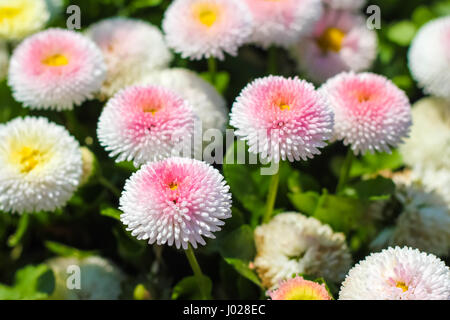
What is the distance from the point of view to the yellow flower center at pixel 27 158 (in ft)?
2.84

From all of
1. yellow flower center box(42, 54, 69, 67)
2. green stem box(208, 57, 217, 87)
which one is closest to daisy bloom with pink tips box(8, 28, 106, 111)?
yellow flower center box(42, 54, 69, 67)

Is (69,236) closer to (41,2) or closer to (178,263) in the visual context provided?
(178,263)

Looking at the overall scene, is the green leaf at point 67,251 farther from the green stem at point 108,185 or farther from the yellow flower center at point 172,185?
the yellow flower center at point 172,185

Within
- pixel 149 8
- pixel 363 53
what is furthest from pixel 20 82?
pixel 363 53

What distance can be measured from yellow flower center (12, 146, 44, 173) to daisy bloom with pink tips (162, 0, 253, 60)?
31 cm

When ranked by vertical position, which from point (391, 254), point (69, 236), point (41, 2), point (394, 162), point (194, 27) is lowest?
point (391, 254)

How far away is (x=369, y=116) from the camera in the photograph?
0.84 metres

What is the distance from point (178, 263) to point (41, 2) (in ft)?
2.03

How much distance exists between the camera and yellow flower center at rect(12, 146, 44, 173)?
86cm

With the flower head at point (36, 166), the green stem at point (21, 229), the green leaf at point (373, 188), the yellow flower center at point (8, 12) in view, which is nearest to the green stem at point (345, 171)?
the green leaf at point (373, 188)

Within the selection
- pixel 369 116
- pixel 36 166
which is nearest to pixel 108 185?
pixel 36 166

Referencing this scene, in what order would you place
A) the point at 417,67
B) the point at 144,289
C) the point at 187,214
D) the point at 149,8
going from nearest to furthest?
1. the point at 187,214
2. the point at 144,289
3. the point at 417,67
4. the point at 149,8

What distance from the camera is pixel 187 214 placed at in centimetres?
68

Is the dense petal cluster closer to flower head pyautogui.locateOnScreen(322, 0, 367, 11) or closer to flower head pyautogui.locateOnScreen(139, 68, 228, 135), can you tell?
flower head pyautogui.locateOnScreen(139, 68, 228, 135)
